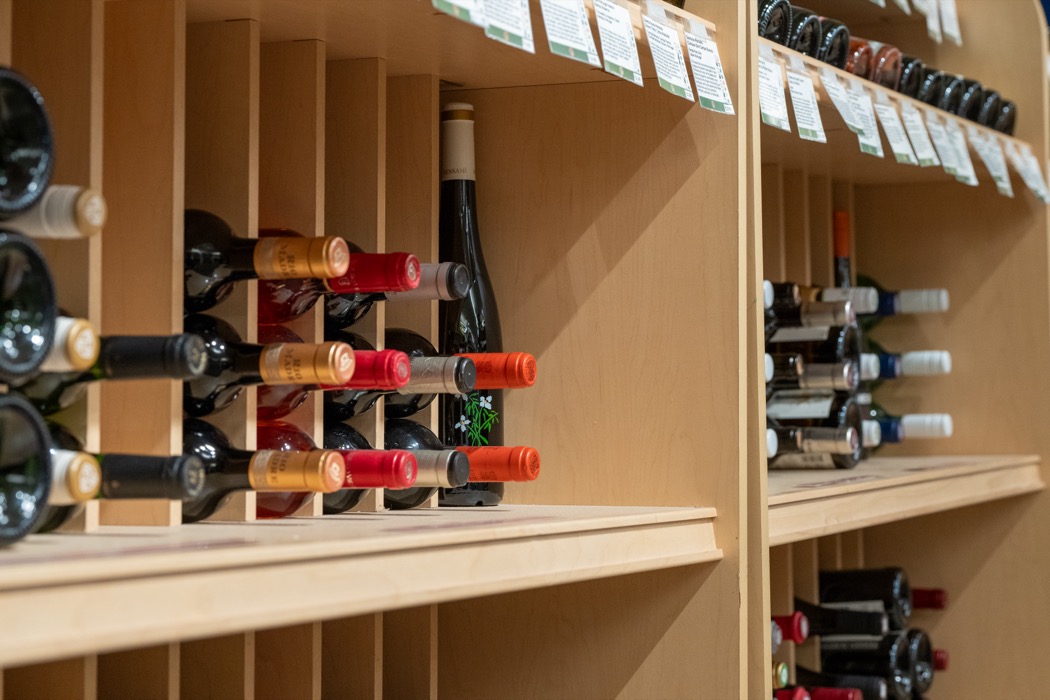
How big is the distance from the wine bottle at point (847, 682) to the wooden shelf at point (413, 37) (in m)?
1.11

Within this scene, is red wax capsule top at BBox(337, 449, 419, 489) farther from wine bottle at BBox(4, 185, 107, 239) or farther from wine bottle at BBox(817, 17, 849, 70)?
wine bottle at BBox(817, 17, 849, 70)

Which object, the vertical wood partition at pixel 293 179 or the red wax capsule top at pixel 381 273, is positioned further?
the vertical wood partition at pixel 293 179

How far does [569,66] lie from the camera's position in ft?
4.46

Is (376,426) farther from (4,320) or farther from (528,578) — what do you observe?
(4,320)

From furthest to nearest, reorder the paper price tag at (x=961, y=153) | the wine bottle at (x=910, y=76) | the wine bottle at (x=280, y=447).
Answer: the wine bottle at (x=910, y=76) < the paper price tag at (x=961, y=153) < the wine bottle at (x=280, y=447)

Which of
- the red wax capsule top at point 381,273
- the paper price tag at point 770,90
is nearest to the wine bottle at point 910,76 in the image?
the paper price tag at point 770,90

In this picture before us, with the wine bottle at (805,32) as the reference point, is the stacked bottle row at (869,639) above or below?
below

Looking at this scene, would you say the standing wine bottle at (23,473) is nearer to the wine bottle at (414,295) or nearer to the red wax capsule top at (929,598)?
the wine bottle at (414,295)

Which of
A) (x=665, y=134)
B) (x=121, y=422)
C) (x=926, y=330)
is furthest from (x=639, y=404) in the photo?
(x=926, y=330)

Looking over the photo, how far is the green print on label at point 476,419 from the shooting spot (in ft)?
4.42

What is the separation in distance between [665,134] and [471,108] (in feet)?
0.67

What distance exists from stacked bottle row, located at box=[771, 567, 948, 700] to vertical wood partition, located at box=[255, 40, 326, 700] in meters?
1.06

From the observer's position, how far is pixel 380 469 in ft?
3.38

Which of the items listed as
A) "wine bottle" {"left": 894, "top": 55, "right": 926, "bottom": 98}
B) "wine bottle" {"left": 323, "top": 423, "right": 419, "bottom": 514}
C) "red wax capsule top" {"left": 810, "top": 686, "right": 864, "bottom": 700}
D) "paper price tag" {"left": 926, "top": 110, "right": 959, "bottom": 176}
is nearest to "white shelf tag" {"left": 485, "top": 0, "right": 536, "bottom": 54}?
"wine bottle" {"left": 323, "top": 423, "right": 419, "bottom": 514}
